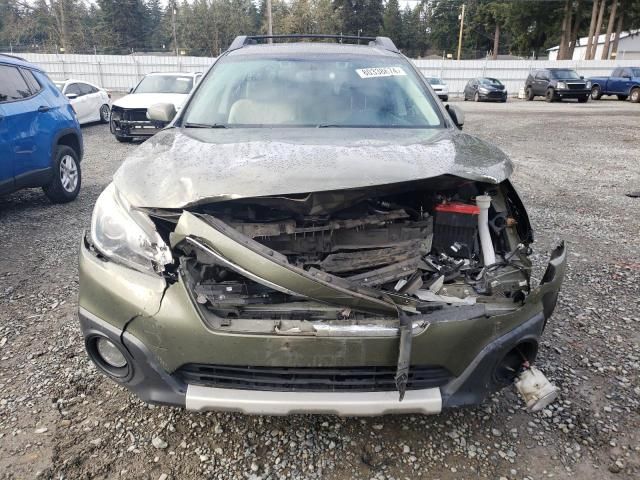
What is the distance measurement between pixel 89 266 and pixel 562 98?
2583 centimetres

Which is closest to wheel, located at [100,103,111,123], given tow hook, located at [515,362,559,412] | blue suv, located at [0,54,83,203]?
blue suv, located at [0,54,83,203]

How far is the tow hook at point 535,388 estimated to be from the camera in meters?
1.94

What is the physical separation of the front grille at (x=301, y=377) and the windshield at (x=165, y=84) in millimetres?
10024

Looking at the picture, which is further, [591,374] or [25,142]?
[25,142]

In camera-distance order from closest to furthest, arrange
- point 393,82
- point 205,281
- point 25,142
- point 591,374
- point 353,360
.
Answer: point 353,360 < point 205,281 < point 591,374 < point 393,82 < point 25,142

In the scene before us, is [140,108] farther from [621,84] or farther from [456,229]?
[621,84]

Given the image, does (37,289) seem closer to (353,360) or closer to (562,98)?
(353,360)

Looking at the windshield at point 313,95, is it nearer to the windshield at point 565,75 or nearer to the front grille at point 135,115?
the front grille at point 135,115

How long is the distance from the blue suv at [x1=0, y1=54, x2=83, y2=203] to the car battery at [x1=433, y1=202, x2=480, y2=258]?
4.40 meters

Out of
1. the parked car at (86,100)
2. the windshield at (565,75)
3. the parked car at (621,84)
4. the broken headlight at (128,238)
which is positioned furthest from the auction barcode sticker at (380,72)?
the parked car at (621,84)

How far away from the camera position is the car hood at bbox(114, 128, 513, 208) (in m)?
1.98

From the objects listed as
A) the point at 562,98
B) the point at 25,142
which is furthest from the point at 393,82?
the point at 562,98

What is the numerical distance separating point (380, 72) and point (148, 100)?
7942 mm

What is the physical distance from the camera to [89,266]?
2.06 m
